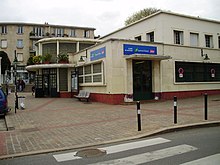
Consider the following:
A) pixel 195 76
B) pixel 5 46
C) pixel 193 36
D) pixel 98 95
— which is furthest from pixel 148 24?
pixel 5 46

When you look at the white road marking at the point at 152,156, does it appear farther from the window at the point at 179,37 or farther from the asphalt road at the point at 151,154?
the window at the point at 179,37

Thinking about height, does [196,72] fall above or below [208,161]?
above

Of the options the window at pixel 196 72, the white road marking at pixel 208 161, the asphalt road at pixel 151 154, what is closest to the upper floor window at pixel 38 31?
the window at pixel 196 72

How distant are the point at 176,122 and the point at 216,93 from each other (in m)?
15.4

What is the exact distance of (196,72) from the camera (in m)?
21.1

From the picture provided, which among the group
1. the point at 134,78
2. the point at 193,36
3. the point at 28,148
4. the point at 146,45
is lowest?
the point at 28,148

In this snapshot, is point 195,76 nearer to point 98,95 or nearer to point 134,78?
point 134,78

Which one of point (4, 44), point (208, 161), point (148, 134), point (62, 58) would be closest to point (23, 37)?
point (4, 44)

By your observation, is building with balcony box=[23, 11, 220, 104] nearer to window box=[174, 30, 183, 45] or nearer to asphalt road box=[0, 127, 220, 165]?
window box=[174, 30, 183, 45]

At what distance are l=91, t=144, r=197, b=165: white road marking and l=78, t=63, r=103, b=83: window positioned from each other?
39.9ft

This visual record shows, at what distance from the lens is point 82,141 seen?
6.94 metres

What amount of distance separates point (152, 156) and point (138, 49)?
12633 mm

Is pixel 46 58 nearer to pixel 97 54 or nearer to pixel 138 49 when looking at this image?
pixel 97 54

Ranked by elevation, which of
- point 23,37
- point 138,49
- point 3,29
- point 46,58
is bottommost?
point 138,49
